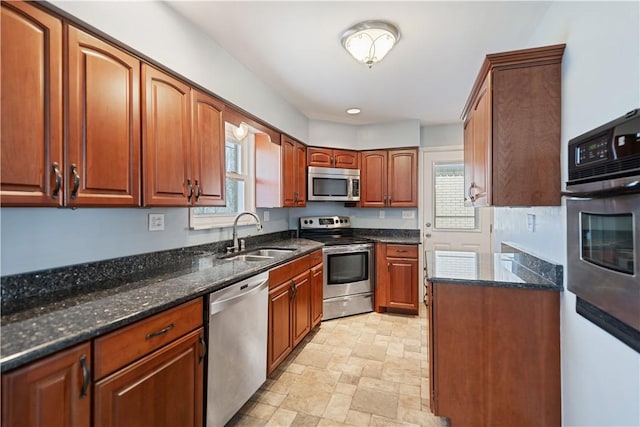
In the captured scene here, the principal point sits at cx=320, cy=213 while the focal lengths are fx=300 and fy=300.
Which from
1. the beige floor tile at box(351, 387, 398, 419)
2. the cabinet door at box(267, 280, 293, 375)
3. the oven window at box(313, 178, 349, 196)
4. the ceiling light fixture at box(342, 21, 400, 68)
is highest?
the ceiling light fixture at box(342, 21, 400, 68)

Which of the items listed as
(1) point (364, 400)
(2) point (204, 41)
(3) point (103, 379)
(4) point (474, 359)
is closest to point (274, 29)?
(2) point (204, 41)

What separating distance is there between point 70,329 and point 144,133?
3.19ft

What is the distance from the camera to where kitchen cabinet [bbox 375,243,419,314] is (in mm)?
3691

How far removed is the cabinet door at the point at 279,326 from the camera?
221 cm

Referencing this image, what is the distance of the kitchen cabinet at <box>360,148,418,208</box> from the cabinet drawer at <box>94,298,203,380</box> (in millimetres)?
3046

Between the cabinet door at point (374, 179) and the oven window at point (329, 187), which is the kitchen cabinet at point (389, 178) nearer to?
the cabinet door at point (374, 179)

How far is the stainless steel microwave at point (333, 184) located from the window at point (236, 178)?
2.80 feet

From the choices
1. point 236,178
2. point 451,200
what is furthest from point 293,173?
point 451,200

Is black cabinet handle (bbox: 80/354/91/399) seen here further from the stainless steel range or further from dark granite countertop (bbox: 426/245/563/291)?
the stainless steel range

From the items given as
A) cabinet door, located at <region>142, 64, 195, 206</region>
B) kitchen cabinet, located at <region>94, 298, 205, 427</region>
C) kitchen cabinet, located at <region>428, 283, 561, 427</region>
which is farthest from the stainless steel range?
kitchen cabinet, located at <region>94, 298, 205, 427</region>

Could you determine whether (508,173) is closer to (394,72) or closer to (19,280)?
(394,72)

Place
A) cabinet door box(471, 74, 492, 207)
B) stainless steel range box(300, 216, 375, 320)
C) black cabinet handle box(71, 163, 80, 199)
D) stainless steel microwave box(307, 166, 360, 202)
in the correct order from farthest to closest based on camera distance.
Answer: stainless steel microwave box(307, 166, 360, 202) < stainless steel range box(300, 216, 375, 320) < cabinet door box(471, 74, 492, 207) < black cabinet handle box(71, 163, 80, 199)

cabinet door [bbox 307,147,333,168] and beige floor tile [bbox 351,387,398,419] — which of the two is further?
cabinet door [bbox 307,147,333,168]

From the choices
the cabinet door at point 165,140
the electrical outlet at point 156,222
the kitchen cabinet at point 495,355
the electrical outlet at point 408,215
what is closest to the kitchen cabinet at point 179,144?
the cabinet door at point 165,140
